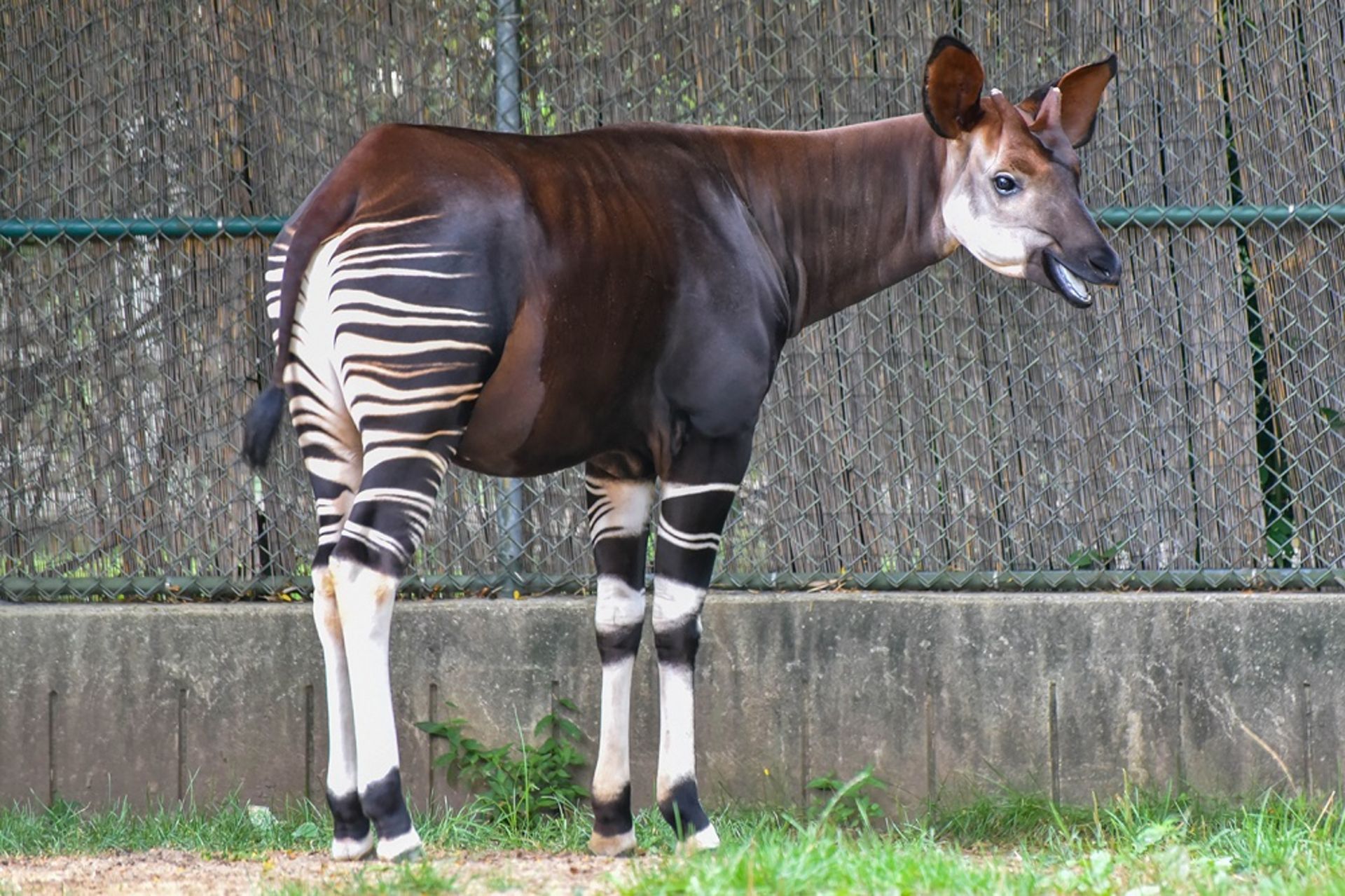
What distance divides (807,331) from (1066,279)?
1.32 metres

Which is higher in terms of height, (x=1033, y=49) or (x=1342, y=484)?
(x=1033, y=49)

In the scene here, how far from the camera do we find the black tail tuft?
12.1 ft

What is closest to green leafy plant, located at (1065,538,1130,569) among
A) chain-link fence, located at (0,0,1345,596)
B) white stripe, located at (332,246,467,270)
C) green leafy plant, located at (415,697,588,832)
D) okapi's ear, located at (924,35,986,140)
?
chain-link fence, located at (0,0,1345,596)

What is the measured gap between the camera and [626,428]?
393cm

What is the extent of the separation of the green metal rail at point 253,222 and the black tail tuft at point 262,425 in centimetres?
149

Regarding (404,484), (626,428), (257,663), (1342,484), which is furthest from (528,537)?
(1342,484)

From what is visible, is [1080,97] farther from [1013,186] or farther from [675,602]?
[675,602]

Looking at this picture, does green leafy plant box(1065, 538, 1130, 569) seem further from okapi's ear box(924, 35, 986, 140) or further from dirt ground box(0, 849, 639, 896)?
dirt ground box(0, 849, 639, 896)

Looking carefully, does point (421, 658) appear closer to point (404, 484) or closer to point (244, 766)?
point (244, 766)

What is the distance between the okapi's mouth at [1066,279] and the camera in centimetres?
408

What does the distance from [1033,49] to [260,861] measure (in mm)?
3731

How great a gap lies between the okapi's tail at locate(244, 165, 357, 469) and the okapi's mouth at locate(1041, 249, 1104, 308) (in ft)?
6.29

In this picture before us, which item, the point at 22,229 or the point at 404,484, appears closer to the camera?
the point at 404,484

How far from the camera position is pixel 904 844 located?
172 inches
